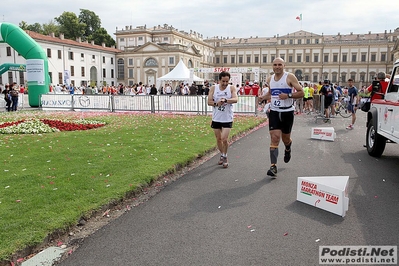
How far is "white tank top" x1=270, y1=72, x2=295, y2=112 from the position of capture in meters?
6.50

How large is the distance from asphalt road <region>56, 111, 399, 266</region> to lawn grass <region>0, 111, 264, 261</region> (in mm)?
556

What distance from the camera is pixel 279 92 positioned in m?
6.53

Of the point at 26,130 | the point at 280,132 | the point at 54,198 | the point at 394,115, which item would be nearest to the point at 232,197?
the point at 280,132

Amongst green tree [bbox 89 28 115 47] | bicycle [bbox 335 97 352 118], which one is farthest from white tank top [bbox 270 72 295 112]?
green tree [bbox 89 28 115 47]

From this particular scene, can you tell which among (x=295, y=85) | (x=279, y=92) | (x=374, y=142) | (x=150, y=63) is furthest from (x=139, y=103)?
(x=150, y=63)

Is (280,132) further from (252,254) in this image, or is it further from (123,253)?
(123,253)

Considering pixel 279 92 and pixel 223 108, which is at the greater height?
pixel 279 92

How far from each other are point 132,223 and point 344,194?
2.83 meters

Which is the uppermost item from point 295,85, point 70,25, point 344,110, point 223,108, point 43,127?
point 70,25

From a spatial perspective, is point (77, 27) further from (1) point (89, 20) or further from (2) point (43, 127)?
(2) point (43, 127)

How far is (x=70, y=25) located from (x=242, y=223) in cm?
10575

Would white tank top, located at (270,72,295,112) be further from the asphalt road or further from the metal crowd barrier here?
the metal crowd barrier

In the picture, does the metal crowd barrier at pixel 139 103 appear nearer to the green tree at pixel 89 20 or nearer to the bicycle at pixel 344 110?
the bicycle at pixel 344 110

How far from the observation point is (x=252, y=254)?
143 inches
